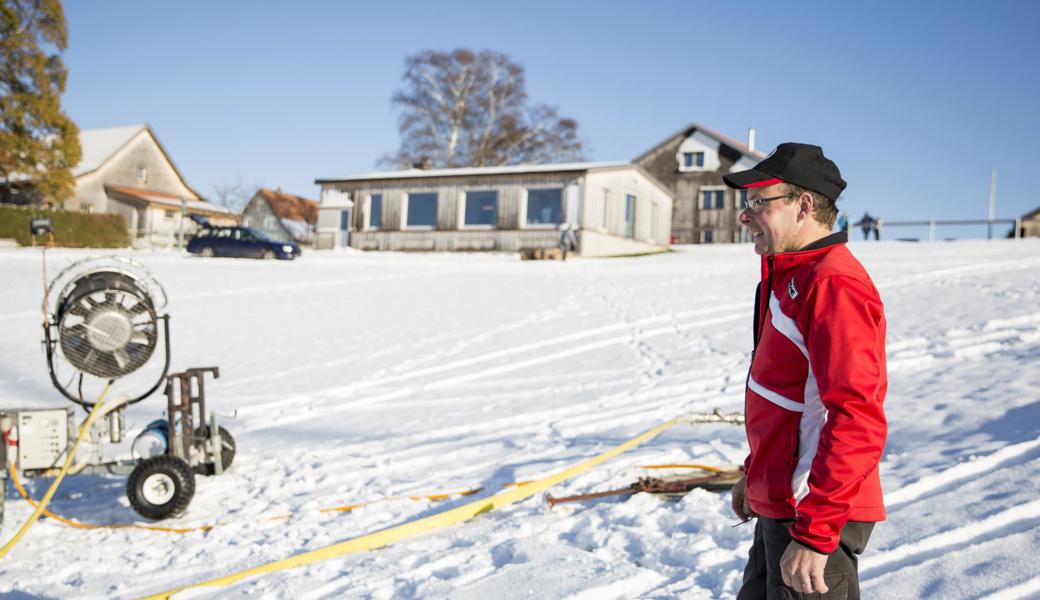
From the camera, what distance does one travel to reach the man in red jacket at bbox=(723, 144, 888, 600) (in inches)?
77.8

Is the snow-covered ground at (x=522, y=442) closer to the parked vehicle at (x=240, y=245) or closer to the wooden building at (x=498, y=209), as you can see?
the parked vehicle at (x=240, y=245)

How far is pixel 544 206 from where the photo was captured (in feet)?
100

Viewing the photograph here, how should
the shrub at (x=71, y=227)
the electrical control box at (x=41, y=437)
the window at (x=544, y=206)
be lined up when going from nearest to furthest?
the electrical control box at (x=41, y=437)
the window at (x=544, y=206)
the shrub at (x=71, y=227)

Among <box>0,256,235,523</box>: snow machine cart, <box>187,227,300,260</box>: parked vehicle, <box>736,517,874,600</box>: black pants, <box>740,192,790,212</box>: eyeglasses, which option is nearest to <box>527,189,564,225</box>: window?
<box>187,227,300,260</box>: parked vehicle

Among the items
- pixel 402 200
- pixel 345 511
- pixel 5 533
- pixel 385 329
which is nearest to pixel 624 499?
pixel 345 511

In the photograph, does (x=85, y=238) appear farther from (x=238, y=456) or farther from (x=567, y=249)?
(x=238, y=456)

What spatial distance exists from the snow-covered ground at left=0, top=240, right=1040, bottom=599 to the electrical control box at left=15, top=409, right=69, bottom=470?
0.50 metres

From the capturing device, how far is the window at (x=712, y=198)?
43906mm

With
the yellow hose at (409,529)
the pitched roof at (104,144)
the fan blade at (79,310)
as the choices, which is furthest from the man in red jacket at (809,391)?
the pitched roof at (104,144)

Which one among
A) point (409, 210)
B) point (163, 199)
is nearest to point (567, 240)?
point (409, 210)

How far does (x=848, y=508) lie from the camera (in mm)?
1959

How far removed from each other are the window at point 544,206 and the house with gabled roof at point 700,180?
16613mm

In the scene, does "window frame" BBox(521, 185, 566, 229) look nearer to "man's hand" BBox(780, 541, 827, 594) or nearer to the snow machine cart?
the snow machine cart

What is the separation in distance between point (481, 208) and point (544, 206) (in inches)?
116
